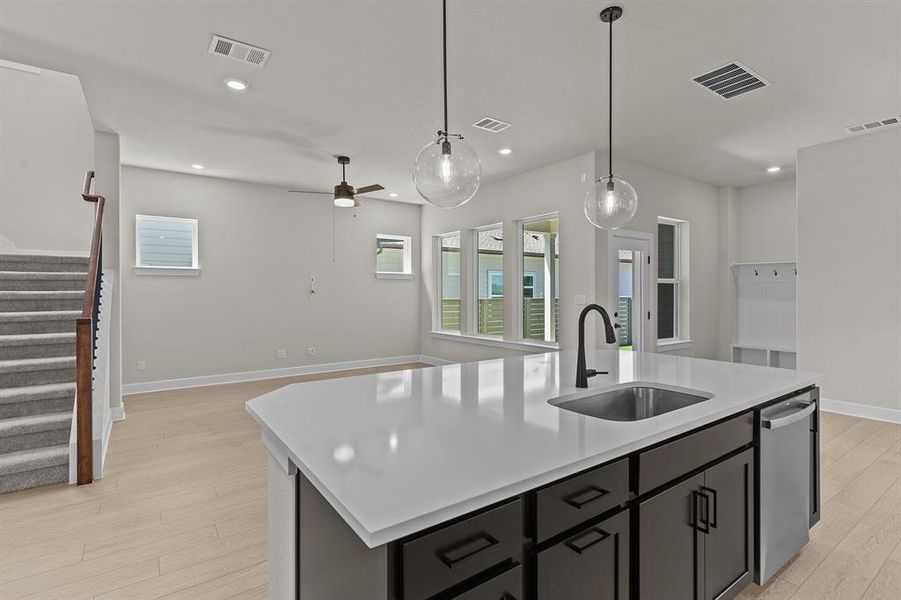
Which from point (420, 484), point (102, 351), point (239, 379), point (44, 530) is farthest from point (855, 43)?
point (239, 379)

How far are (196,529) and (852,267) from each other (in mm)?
6144

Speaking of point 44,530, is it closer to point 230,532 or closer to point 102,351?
point 230,532

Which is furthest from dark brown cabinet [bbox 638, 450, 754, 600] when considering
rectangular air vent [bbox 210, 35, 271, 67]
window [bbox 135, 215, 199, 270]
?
window [bbox 135, 215, 199, 270]

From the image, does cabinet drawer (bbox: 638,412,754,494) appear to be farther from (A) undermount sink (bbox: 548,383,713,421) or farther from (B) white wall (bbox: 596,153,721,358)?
(B) white wall (bbox: 596,153,721,358)

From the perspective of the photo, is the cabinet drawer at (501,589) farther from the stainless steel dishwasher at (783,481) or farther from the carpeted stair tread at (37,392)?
the carpeted stair tread at (37,392)

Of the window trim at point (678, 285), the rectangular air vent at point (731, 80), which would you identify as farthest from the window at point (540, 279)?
the rectangular air vent at point (731, 80)

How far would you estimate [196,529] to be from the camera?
97.2 inches

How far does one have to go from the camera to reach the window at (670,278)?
20.3 ft

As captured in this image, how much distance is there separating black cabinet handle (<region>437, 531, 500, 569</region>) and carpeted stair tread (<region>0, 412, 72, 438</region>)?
11.6 ft

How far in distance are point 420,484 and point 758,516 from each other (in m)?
1.64

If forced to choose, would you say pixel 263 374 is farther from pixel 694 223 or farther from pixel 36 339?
pixel 694 223

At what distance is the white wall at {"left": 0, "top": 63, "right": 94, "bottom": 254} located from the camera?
5.12m

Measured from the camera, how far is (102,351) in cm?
371

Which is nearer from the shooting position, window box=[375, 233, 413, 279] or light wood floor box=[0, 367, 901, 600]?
light wood floor box=[0, 367, 901, 600]
